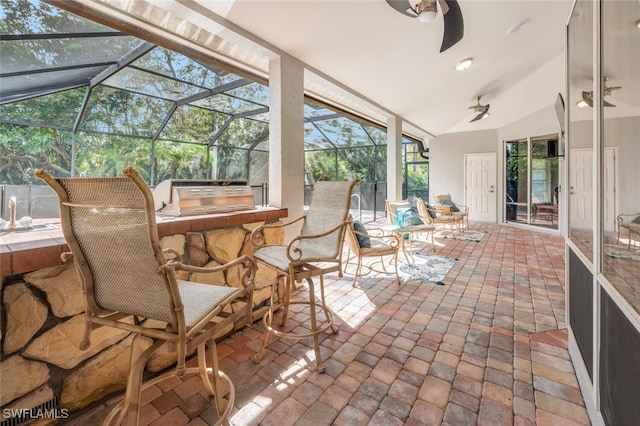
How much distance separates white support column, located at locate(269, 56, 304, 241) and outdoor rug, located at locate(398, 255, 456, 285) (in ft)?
5.38

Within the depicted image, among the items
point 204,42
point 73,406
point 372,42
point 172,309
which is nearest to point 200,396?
point 73,406

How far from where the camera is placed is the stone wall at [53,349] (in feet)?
3.91

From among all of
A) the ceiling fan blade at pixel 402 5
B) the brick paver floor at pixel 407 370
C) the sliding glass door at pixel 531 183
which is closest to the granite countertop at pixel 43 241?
the brick paver floor at pixel 407 370

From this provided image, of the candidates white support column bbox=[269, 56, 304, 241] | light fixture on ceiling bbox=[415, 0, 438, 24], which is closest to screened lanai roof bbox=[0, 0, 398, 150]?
white support column bbox=[269, 56, 304, 241]

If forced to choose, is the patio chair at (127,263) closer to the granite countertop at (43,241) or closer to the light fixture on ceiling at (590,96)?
the granite countertop at (43,241)

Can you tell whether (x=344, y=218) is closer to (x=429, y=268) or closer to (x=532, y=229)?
(x=429, y=268)

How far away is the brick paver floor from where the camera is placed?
1.39 metres

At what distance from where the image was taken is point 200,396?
4.96ft

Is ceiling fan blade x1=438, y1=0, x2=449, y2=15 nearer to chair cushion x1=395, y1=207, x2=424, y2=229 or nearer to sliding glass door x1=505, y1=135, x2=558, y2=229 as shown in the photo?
chair cushion x1=395, y1=207, x2=424, y2=229

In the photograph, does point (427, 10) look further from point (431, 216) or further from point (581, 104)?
point (431, 216)

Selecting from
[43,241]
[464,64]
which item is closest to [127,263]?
[43,241]

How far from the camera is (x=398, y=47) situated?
333cm

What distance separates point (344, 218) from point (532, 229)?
720 centimetres

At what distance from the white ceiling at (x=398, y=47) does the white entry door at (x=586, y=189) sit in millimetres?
2036
